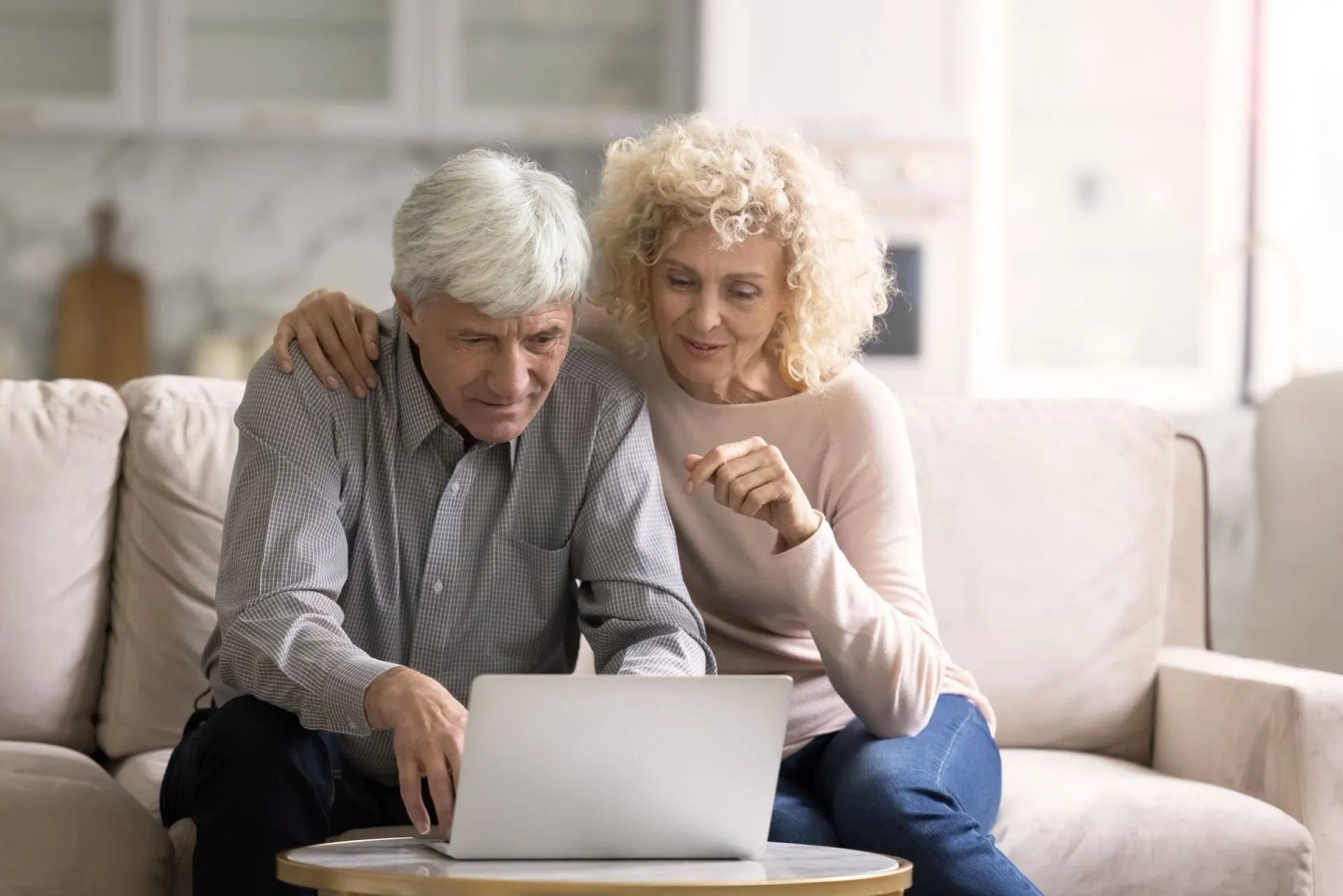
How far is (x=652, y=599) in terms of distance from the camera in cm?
170

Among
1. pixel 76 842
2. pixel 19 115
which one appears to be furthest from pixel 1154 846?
pixel 19 115

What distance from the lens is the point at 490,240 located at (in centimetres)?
160

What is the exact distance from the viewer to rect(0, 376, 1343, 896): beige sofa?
1852 millimetres

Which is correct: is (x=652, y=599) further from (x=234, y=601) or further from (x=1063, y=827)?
(x=1063, y=827)

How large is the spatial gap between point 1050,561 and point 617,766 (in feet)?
3.99

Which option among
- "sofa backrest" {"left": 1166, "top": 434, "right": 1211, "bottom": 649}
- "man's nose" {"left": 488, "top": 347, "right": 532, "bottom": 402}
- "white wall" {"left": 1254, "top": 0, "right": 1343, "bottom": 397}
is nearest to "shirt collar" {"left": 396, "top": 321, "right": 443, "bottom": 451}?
"man's nose" {"left": 488, "top": 347, "right": 532, "bottom": 402}

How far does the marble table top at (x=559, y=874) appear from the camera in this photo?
3.85 feet

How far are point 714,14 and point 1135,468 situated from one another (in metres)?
1.82

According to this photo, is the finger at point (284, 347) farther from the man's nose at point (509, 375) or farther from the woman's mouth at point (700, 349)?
the woman's mouth at point (700, 349)

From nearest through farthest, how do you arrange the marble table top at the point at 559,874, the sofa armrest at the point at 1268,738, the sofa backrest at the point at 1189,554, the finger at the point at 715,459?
the marble table top at the point at 559,874, the finger at the point at 715,459, the sofa armrest at the point at 1268,738, the sofa backrest at the point at 1189,554

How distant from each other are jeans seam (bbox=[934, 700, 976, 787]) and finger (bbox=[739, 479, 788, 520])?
1.14 feet

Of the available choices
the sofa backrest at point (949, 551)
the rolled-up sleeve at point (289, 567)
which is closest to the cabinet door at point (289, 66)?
the sofa backrest at point (949, 551)

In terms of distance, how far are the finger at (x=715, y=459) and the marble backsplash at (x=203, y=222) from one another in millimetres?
2687

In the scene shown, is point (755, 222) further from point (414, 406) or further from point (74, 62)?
point (74, 62)
